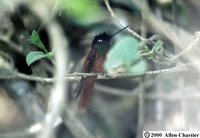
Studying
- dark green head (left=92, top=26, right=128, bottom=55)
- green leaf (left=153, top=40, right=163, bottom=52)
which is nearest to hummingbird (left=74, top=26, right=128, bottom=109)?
dark green head (left=92, top=26, right=128, bottom=55)

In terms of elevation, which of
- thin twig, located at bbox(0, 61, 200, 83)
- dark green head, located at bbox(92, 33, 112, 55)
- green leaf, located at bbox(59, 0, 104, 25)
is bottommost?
thin twig, located at bbox(0, 61, 200, 83)

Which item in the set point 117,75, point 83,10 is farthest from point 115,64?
point 83,10

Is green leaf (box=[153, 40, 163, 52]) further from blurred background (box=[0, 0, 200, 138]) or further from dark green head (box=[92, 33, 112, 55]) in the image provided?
dark green head (box=[92, 33, 112, 55])

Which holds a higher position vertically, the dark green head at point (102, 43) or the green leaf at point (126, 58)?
the dark green head at point (102, 43)

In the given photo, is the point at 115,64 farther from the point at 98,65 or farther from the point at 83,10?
the point at 83,10

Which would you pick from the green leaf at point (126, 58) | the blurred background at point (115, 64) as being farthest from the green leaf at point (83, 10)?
the green leaf at point (126, 58)

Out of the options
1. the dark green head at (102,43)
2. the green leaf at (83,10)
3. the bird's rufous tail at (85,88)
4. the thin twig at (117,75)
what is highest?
the green leaf at (83,10)

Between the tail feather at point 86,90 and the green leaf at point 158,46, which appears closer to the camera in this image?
the green leaf at point 158,46

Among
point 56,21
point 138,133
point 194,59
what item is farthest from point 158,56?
point 138,133

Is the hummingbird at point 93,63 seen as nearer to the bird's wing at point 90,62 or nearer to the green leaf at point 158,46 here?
the bird's wing at point 90,62
